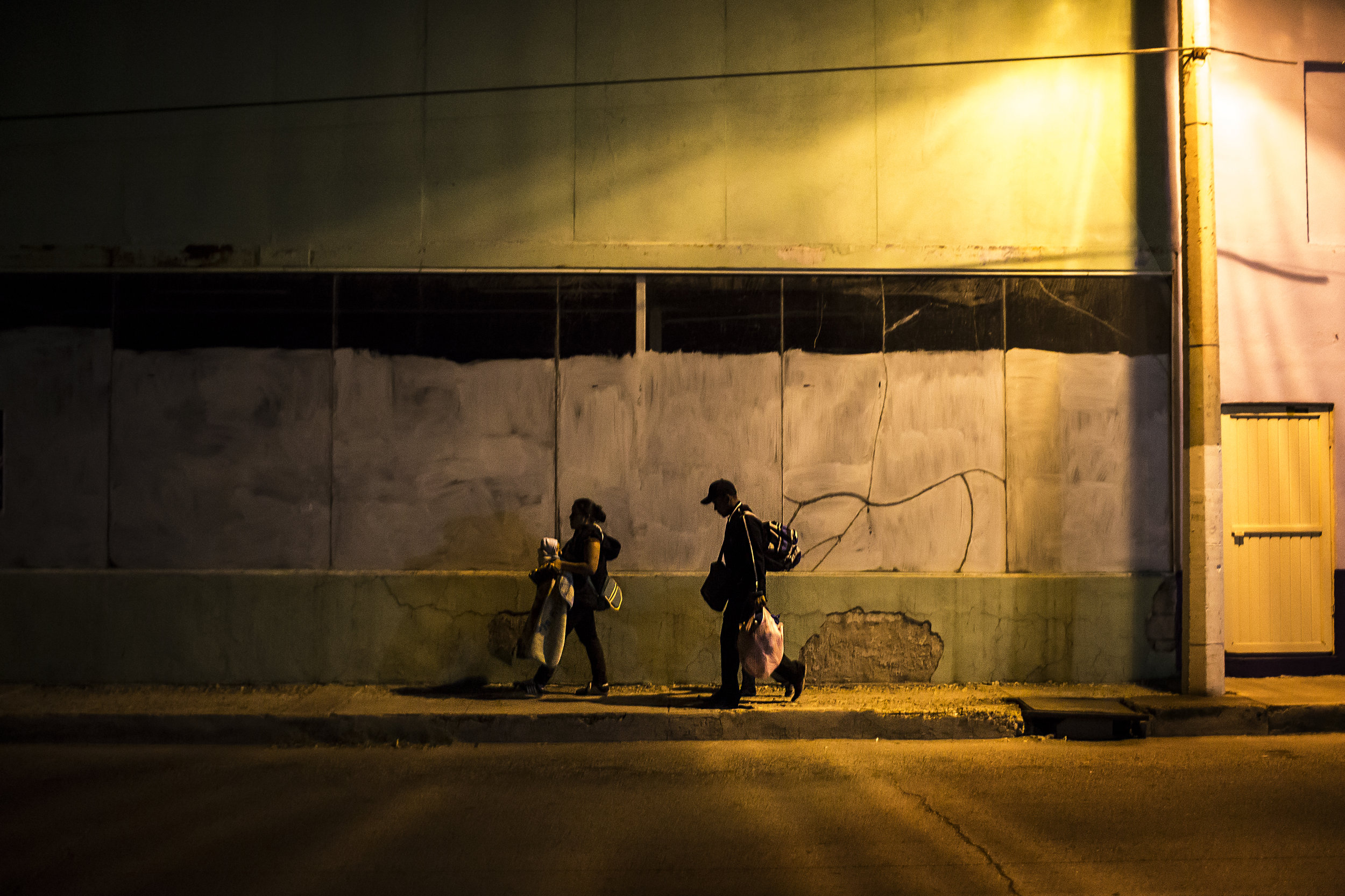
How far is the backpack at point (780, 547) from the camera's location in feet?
23.2

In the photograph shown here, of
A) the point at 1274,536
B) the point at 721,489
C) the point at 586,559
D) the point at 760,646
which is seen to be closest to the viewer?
the point at 760,646

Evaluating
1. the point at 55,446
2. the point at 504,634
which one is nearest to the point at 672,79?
the point at 504,634

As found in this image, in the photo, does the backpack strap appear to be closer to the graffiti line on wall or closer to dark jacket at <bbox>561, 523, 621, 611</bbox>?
dark jacket at <bbox>561, 523, 621, 611</bbox>

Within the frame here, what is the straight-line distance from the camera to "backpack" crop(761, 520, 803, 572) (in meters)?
7.06

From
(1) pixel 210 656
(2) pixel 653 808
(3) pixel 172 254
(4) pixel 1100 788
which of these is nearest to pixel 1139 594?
(4) pixel 1100 788

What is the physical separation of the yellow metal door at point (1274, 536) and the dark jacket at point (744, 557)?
4553 millimetres

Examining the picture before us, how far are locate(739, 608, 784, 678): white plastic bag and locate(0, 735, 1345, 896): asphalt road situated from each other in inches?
23.2

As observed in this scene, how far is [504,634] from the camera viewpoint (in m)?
8.11

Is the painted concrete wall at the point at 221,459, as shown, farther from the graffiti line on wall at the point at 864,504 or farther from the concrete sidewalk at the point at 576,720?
the graffiti line on wall at the point at 864,504

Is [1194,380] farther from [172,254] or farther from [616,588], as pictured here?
[172,254]

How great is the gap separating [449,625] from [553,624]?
4.19 ft

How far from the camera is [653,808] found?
5.18m

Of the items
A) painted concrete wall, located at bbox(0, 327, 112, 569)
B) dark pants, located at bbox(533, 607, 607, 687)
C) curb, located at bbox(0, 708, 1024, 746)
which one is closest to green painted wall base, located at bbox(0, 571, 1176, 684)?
painted concrete wall, located at bbox(0, 327, 112, 569)

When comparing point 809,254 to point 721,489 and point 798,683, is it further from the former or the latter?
point 798,683
